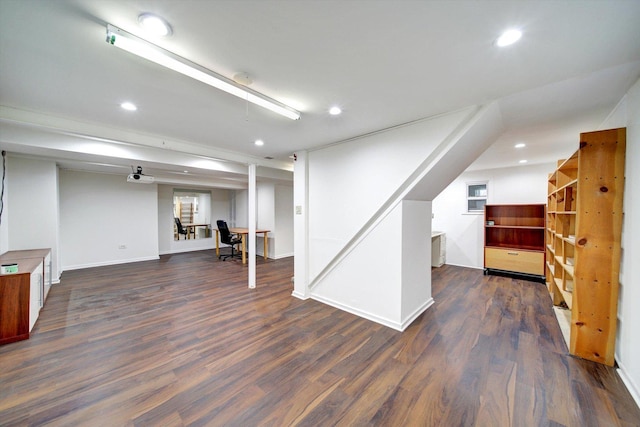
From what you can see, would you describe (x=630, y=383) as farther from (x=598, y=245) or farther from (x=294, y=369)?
(x=294, y=369)

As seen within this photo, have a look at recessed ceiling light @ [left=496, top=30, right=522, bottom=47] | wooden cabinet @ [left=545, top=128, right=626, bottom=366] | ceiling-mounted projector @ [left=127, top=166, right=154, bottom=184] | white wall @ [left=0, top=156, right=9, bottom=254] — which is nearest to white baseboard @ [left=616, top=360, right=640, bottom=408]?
wooden cabinet @ [left=545, top=128, right=626, bottom=366]

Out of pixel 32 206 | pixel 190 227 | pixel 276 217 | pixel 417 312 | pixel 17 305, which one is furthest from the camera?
pixel 190 227

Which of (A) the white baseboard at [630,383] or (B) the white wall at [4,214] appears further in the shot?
(B) the white wall at [4,214]

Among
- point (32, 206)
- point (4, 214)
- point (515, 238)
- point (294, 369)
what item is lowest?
point (294, 369)

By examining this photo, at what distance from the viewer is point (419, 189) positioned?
9.20 ft

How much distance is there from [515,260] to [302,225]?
14.5ft

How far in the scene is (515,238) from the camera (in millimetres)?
5117

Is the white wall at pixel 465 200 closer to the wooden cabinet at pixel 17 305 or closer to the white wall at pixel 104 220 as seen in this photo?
the wooden cabinet at pixel 17 305

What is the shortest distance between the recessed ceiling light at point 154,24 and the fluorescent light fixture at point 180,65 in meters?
0.12

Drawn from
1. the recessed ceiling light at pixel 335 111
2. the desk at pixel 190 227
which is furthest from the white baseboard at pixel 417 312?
the desk at pixel 190 227

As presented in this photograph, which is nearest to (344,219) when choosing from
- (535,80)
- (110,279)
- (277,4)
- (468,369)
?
(468,369)

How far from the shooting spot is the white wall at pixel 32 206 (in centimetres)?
393

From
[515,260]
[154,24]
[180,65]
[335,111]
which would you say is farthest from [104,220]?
[515,260]

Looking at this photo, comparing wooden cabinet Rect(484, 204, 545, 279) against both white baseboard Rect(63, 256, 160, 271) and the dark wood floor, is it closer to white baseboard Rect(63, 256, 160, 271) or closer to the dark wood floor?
the dark wood floor
